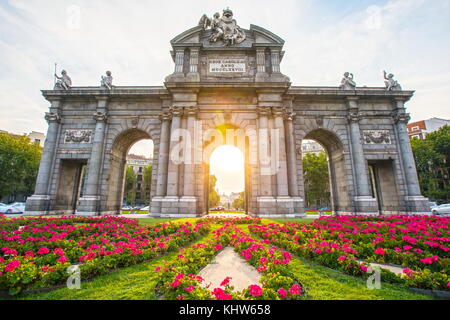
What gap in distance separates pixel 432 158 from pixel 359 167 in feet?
93.4

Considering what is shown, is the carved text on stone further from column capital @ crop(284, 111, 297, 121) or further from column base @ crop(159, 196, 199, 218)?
column base @ crop(159, 196, 199, 218)

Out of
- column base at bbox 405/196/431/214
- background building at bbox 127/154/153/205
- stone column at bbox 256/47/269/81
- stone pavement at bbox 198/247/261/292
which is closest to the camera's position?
stone pavement at bbox 198/247/261/292

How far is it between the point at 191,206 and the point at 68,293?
12.2m

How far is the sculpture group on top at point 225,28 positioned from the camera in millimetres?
19234

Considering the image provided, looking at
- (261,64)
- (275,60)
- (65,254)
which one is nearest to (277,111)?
(261,64)

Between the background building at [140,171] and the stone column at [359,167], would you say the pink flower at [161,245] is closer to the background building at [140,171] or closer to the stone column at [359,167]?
the stone column at [359,167]

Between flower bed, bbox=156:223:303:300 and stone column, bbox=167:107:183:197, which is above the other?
stone column, bbox=167:107:183:197

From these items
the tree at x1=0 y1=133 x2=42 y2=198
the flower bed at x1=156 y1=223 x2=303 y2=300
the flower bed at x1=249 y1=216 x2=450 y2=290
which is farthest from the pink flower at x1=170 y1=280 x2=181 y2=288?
the tree at x1=0 y1=133 x2=42 y2=198

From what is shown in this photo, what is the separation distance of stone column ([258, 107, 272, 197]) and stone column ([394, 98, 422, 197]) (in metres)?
12.3

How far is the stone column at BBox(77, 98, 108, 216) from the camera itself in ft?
55.6

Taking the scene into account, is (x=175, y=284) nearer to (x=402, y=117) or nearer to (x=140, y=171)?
(x=402, y=117)

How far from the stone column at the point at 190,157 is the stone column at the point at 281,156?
6616mm

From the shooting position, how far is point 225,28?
19.3 m
